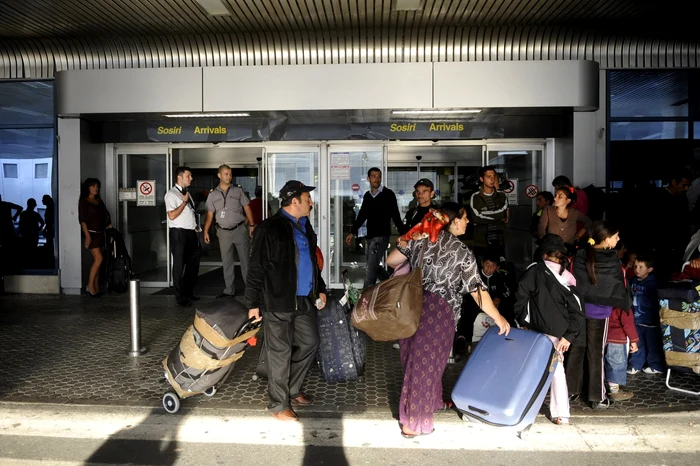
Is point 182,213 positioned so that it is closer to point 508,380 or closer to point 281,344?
point 281,344

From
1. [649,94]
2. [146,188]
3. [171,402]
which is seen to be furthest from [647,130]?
[146,188]

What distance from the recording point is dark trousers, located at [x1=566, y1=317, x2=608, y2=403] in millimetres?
4949

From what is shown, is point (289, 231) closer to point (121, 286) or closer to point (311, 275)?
point (311, 275)

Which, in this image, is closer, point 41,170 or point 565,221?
point 565,221

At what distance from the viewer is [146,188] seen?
1073cm

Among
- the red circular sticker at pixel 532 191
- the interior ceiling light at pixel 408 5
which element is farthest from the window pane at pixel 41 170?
the red circular sticker at pixel 532 191

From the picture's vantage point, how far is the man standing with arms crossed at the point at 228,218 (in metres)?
8.84

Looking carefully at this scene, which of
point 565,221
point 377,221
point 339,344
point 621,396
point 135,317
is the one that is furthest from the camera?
point 377,221

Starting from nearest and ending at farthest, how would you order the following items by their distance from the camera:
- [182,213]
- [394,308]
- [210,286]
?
1. [394,308]
2. [182,213]
3. [210,286]

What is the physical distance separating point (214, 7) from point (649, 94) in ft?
20.8

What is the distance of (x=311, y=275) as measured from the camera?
194 inches

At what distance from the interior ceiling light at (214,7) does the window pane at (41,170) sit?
4.38 m

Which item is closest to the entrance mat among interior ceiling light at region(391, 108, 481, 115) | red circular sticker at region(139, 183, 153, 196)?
red circular sticker at region(139, 183, 153, 196)

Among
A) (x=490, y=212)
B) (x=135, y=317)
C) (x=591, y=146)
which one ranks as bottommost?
(x=135, y=317)
